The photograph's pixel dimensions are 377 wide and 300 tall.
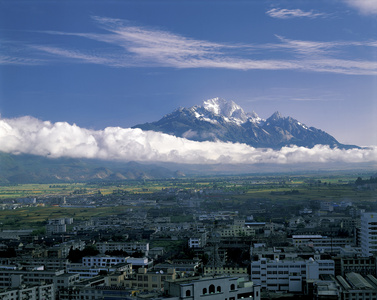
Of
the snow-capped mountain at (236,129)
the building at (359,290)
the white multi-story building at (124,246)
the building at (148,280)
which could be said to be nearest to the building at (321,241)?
the white multi-story building at (124,246)

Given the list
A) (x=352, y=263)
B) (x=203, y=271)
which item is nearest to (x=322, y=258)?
(x=352, y=263)

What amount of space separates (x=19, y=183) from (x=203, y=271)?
218 ft

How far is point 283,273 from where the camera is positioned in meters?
11.9

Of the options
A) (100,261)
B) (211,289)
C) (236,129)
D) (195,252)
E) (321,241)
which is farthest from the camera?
(236,129)

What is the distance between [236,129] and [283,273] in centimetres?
10850

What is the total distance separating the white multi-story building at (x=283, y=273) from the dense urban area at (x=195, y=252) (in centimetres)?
2

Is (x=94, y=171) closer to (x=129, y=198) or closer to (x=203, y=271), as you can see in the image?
(x=129, y=198)

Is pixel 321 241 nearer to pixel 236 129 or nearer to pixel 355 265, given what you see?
pixel 355 265

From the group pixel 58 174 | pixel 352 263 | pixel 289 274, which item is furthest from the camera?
pixel 58 174

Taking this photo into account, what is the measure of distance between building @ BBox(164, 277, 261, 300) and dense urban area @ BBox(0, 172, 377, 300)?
0.01 m

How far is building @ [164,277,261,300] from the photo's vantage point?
20.6 ft

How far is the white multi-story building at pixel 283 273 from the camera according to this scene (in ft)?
38.6

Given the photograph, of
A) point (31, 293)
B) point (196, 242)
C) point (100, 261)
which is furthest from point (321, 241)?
point (31, 293)

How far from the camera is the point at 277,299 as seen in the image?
10.6 meters
